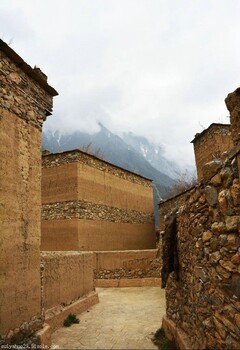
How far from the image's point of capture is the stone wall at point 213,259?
2525mm

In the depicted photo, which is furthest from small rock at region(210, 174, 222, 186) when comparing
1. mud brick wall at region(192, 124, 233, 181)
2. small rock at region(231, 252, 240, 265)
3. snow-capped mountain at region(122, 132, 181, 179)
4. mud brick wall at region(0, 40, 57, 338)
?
snow-capped mountain at region(122, 132, 181, 179)

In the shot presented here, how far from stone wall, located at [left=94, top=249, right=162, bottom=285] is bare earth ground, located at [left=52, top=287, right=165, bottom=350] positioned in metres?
2.25

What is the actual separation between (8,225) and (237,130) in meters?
3.93

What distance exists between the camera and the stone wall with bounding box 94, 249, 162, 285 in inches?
512

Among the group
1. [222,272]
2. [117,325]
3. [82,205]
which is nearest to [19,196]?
[222,272]

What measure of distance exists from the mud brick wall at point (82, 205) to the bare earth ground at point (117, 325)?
4306 millimetres

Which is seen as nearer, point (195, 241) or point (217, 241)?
point (217, 241)

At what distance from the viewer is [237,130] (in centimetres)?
269

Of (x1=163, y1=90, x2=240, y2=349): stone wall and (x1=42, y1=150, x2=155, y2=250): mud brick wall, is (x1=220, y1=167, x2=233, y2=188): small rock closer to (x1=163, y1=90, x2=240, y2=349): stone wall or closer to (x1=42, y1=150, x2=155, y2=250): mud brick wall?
(x1=163, y1=90, x2=240, y2=349): stone wall

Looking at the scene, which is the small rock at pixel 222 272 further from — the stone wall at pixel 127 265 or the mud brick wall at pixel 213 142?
the stone wall at pixel 127 265

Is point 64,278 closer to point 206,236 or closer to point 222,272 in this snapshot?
point 206,236

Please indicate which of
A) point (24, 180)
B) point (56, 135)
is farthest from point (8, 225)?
point (56, 135)

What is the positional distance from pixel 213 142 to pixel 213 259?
31.0ft

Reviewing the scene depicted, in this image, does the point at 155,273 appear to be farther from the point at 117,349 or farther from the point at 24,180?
the point at 24,180
